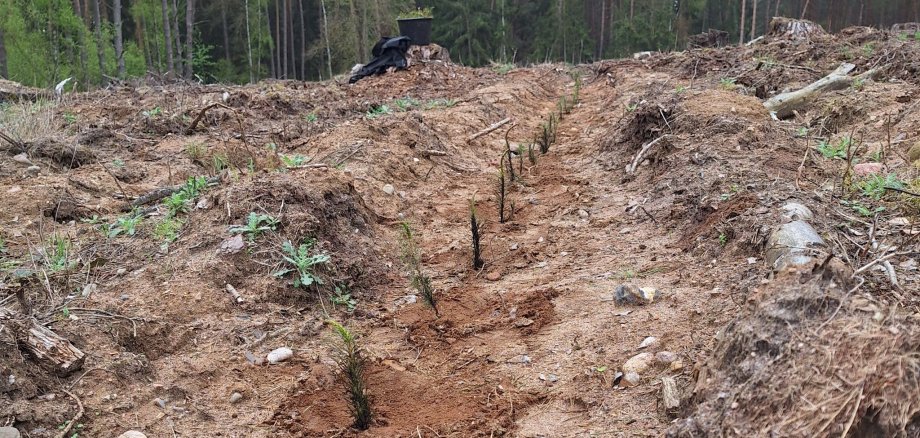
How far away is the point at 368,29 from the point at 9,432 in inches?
1024

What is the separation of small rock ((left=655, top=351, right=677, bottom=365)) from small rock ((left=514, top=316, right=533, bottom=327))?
0.71 metres

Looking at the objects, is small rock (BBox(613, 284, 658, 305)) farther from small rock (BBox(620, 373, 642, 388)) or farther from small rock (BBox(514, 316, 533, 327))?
small rock (BBox(620, 373, 642, 388))

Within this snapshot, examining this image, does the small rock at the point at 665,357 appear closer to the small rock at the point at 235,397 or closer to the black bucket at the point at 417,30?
the small rock at the point at 235,397

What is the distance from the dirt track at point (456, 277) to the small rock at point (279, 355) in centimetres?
4

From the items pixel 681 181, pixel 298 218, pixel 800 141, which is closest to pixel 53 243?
pixel 298 218

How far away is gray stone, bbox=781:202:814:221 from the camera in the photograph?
2.96m

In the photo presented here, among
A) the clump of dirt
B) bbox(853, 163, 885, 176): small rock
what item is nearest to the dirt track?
the clump of dirt

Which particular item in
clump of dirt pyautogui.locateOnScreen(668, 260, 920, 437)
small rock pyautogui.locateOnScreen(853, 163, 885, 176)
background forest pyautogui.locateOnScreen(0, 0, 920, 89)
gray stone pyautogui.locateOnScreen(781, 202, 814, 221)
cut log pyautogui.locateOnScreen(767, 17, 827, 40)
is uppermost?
cut log pyautogui.locateOnScreen(767, 17, 827, 40)

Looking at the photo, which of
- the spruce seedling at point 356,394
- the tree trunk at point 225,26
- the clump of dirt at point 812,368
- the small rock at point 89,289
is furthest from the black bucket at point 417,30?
the tree trunk at point 225,26

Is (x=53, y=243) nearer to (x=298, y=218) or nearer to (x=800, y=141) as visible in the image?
(x=298, y=218)

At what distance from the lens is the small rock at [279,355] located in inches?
110

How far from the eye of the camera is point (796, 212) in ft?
9.91

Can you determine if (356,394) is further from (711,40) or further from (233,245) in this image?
(711,40)

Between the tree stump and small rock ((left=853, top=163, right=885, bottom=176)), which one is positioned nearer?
small rock ((left=853, top=163, right=885, bottom=176))
